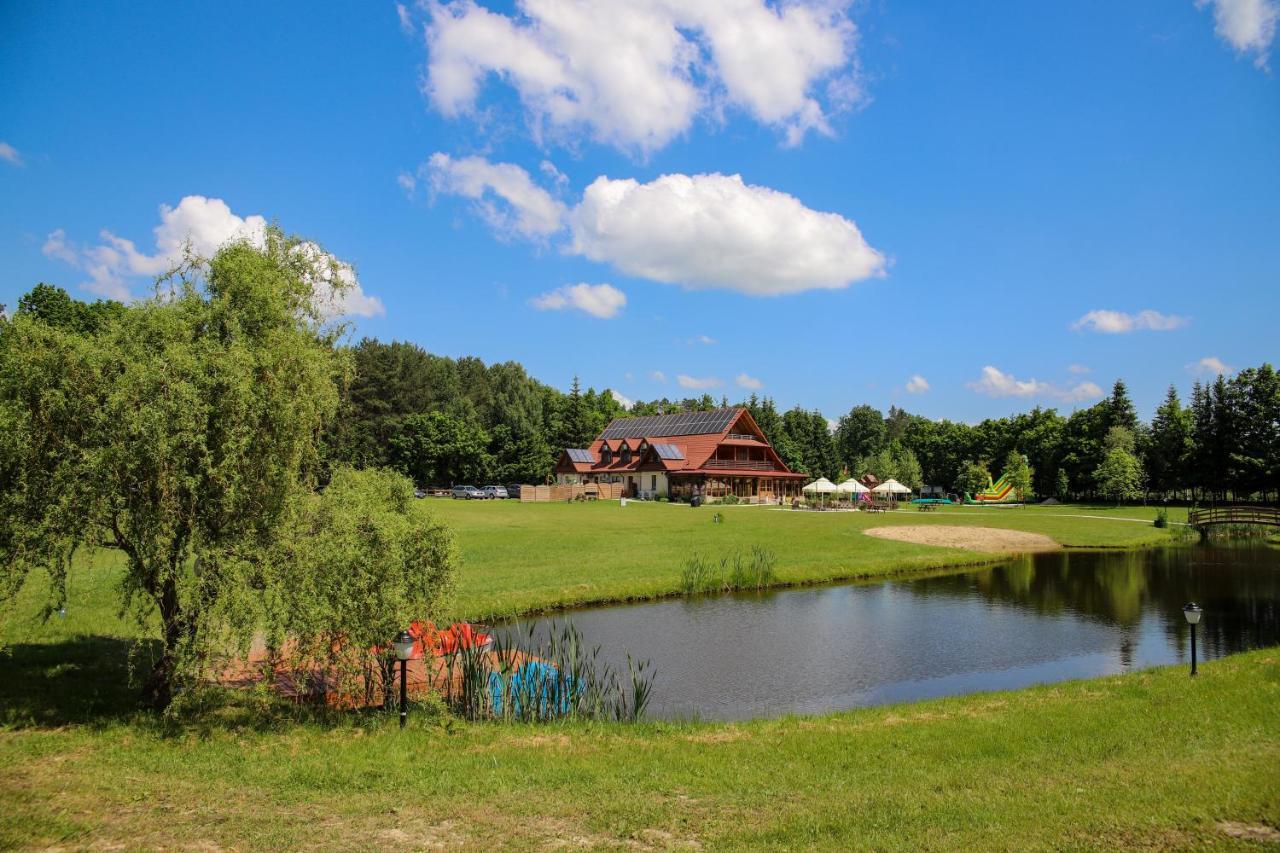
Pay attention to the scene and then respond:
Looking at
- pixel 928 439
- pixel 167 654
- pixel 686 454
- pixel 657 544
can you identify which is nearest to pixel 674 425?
pixel 686 454

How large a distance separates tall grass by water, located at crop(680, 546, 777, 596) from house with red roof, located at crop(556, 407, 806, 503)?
1303 inches

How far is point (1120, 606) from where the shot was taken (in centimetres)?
2325

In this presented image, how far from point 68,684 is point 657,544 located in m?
22.5

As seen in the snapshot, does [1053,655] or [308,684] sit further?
[1053,655]

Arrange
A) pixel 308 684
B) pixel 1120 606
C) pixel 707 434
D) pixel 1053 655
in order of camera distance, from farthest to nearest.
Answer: pixel 707 434
pixel 1120 606
pixel 1053 655
pixel 308 684

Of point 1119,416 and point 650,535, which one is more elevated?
point 1119,416

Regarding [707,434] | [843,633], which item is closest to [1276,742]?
[843,633]

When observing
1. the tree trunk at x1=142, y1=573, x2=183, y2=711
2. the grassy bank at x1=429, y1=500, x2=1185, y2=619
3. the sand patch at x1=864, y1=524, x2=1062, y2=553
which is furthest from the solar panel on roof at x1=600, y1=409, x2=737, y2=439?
the tree trunk at x1=142, y1=573, x2=183, y2=711

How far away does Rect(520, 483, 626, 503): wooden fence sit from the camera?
198 feet

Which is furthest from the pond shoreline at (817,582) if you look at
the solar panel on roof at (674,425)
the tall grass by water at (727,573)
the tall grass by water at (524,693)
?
the solar panel on roof at (674,425)

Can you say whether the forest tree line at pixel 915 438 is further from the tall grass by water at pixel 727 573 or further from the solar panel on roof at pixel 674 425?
the tall grass by water at pixel 727 573

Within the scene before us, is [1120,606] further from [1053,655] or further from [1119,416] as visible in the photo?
[1119,416]

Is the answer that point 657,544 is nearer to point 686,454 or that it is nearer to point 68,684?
point 68,684

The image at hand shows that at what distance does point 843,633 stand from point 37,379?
17346 millimetres
